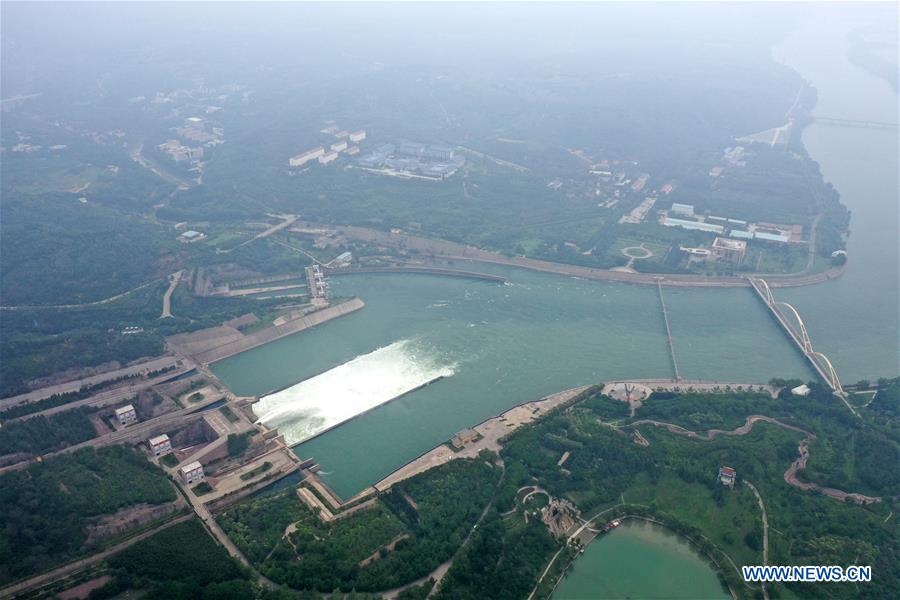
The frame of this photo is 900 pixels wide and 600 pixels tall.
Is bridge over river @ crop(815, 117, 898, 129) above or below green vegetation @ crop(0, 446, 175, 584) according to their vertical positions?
below

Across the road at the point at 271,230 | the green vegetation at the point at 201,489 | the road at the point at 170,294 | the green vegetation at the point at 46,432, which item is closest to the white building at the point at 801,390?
the green vegetation at the point at 201,489

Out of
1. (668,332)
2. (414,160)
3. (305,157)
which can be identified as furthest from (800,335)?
(305,157)

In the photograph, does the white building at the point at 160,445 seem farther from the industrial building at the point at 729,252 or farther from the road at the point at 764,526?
the industrial building at the point at 729,252

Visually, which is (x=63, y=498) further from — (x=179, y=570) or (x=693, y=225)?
(x=693, y=225)

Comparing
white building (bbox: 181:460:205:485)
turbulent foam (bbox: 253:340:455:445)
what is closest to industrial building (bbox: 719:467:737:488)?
turbulent foam (bbox: 253:340:455:445)

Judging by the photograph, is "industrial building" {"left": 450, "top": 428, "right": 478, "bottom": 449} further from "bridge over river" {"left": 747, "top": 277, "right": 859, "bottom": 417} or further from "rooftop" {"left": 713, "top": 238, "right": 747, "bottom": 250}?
"rooftop" {"left": 713, "top": 238, "right": 747, "bottom": 250}

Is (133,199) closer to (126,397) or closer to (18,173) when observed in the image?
(18,173)
